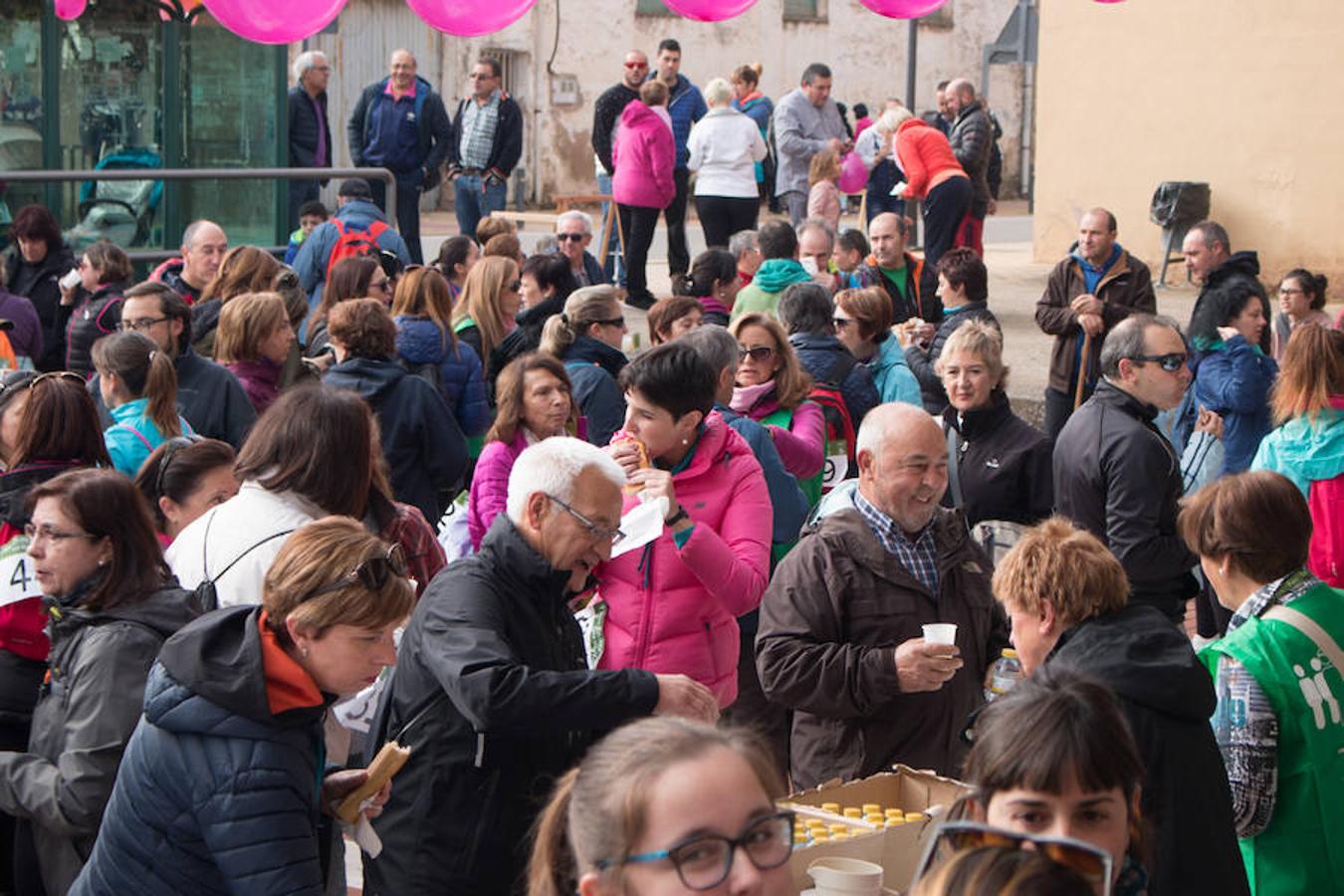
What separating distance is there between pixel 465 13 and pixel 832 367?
2975 millimetres

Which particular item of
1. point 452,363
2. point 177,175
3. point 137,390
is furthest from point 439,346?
point 177,175

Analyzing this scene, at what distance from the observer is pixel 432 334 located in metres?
8.58

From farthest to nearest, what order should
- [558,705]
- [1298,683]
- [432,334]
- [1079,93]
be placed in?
[1079,93], [432,334], [1298,683], [558,705]

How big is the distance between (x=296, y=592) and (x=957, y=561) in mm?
2095

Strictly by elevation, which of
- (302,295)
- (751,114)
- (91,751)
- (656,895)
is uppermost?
(751,114)

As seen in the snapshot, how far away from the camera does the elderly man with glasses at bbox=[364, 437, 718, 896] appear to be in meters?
3.86

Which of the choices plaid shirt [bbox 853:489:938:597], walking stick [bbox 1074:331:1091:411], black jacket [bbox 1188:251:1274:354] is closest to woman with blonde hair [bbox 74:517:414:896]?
plaid shirt [bbox 853:489:938:597]

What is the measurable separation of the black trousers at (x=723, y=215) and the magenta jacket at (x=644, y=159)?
20.9 inches

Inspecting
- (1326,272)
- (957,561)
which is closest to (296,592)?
(957,561)

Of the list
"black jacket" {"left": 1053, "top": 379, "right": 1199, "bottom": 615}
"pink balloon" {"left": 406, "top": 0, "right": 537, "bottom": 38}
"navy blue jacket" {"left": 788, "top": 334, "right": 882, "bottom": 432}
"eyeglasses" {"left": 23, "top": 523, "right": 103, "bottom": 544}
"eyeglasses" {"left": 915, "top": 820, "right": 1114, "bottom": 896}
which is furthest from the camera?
"pink balloon" {"left": 406, "top": 0, "right": 537, "bottom": 38}

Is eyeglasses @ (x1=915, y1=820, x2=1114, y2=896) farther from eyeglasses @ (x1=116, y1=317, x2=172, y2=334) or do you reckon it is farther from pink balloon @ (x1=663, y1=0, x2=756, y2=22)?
pink balloon @ (x1=663, y1=0, x2=756, y2=22)

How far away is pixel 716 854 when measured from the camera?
8.21 feet

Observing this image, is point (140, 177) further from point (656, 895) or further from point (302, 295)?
point (656, 895)

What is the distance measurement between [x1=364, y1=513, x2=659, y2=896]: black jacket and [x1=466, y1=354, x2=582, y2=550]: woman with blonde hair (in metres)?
2.50
